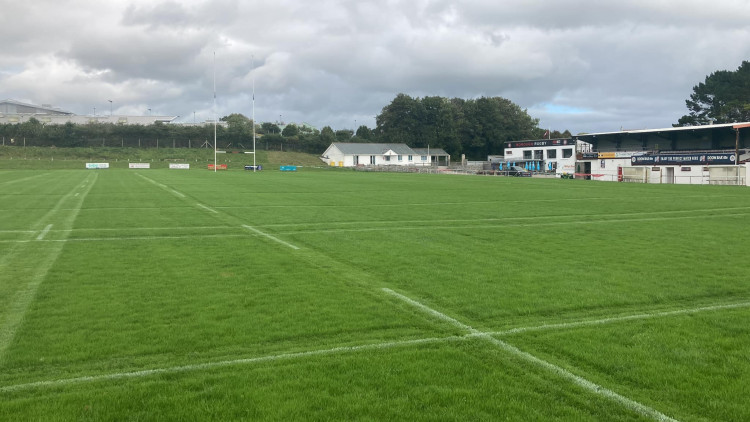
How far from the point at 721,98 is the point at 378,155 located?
6144cm

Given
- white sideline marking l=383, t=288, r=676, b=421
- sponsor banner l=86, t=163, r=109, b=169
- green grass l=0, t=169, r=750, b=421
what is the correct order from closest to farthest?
1. white sideline marking l=383, t=288, r=676, b=421
2. green grass l=0, t=169, r=750, b=421
3. sponsor banner l=86, t=163, r=109, b=169

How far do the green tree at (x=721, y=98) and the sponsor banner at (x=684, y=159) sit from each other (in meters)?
43.1

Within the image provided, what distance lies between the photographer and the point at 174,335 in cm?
650

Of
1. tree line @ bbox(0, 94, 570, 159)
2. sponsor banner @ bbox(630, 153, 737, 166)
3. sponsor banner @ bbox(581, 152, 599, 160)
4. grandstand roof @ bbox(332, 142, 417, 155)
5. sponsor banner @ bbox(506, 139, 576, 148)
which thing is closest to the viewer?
sponsor banner @ bbox(630, 153, 737, 166)

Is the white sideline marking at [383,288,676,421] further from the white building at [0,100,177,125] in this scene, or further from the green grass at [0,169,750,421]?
the white building at [0,100,177,125]

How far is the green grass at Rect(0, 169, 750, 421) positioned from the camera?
4758 mm

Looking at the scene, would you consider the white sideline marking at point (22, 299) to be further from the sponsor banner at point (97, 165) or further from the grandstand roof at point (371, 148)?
the grandstand roof at point (371, 148)

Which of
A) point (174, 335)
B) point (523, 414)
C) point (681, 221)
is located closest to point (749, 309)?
point (523, 414)

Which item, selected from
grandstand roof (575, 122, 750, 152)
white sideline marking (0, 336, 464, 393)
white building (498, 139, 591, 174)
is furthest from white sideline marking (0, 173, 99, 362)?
white building (498, 139, 591, 174)

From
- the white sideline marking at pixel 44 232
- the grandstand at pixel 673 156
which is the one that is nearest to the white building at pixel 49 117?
the grandstand at pixel 673 156

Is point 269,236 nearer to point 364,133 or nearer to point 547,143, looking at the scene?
point 547,143

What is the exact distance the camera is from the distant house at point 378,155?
364ft

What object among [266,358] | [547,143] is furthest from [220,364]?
[547,143]

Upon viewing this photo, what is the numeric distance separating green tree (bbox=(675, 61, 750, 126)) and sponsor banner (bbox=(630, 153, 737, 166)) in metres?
43.1
